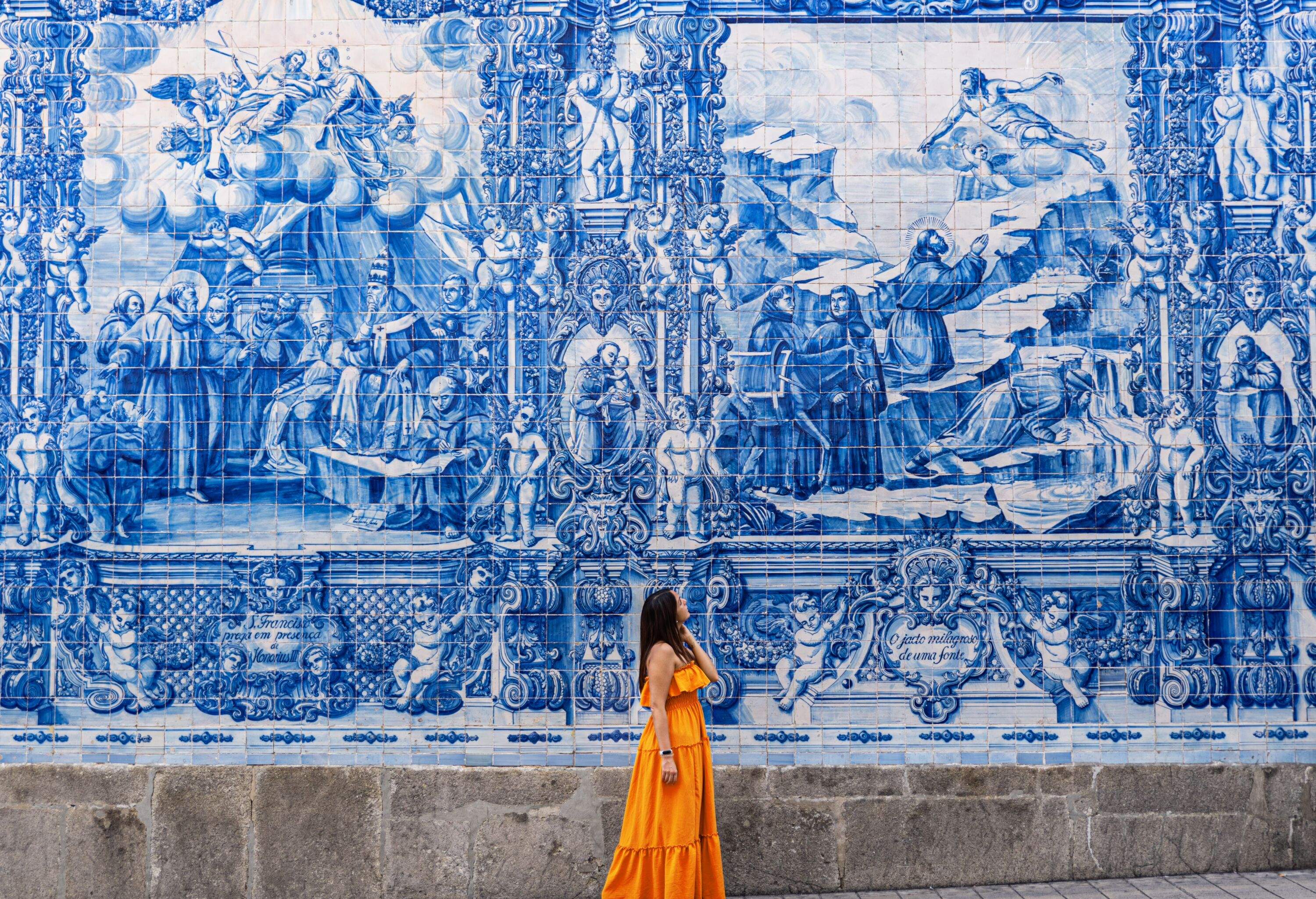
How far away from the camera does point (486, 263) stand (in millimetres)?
5246

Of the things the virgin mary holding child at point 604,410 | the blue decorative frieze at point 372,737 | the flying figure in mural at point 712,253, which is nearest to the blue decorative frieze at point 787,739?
the virgin mary holding child at point 604,410

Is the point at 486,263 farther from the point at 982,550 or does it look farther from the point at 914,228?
the point at 982,550

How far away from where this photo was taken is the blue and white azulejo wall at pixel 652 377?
5152mm

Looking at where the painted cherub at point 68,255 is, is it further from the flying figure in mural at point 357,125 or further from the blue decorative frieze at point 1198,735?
the blue decorative frieze at point 1198,735

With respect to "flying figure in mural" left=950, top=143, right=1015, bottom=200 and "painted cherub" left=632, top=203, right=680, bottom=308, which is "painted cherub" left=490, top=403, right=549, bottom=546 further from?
"flying figure in mural" left=950, top=143, right=1015, bottom=200

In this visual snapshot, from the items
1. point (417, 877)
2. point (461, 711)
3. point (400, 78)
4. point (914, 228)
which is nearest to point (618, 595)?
point (461, 711)

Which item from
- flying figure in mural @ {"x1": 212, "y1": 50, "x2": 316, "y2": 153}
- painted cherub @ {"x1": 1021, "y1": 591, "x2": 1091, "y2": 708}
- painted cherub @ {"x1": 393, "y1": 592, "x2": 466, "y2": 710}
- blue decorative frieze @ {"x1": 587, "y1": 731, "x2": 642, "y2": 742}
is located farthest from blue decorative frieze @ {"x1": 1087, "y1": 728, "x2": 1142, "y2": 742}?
flying figure in mural @ {"x1": 212, "y1": 50, "x2": 316, "y2": 153}

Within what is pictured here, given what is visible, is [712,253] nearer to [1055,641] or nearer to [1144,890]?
[1055,641]

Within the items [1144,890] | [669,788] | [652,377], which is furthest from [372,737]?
[1144,890]

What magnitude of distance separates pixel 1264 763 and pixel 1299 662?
519 mm

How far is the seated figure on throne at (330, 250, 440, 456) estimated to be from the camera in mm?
5199

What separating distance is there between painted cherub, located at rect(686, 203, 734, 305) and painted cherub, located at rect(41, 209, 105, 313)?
2932 mm

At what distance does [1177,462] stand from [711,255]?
2500 millimetres

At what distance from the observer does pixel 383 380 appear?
5.21 metres
